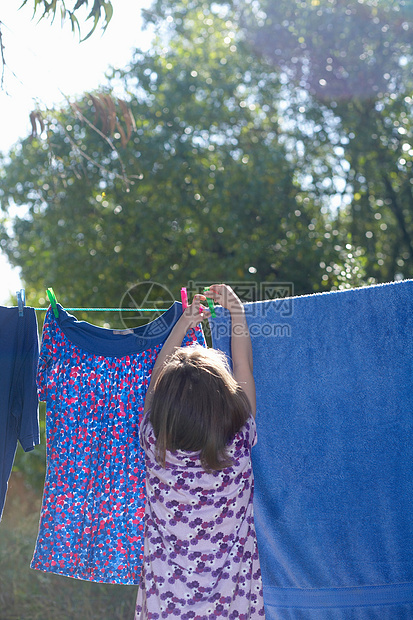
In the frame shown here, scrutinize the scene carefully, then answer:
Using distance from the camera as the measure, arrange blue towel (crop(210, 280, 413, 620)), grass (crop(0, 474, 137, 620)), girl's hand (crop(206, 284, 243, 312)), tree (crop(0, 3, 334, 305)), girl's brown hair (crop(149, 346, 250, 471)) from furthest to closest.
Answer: tree (crop(0, 3, 334, 305)) < grass (crop(0, 474, 137, 620)) < girl's hand (crop(206, 284, 243, 312)) < blue towel (crop(210, 280, 413, 620)) < girl's brown hair (crop(149, 346, 250, 471))

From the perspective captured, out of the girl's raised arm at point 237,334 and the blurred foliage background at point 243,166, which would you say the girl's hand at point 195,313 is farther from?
the blurred foliage background at point 243,166

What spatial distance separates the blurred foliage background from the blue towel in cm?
312

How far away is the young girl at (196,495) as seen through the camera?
1587mm

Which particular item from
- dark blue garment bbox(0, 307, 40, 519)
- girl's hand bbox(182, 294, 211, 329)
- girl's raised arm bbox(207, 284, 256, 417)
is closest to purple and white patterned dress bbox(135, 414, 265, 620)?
girl's raised arm bbox(207, 284, 256, 417)

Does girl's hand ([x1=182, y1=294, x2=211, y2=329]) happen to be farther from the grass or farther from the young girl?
the grass

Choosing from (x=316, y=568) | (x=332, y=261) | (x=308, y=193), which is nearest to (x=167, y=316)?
(x=316, y=568)

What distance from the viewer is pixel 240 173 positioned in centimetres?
535

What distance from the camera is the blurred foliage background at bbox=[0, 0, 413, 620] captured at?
5258 mm

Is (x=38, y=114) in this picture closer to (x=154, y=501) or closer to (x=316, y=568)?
(x=154, y=501)

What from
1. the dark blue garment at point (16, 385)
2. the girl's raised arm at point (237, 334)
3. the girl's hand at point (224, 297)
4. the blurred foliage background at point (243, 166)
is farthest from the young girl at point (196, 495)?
the blurred foliage background at point (243, 166)

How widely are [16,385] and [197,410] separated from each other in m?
0.82

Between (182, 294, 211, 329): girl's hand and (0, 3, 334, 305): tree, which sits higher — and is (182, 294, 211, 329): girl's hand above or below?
below

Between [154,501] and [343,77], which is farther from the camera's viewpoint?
[343,77]

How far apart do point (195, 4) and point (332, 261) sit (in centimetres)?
378
